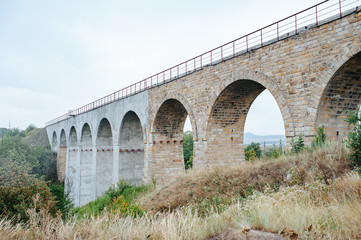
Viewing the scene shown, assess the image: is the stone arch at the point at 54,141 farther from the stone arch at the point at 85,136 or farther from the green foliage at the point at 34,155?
the stone arch at the point at 85,136

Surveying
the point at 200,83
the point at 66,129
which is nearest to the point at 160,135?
the point at 200,83

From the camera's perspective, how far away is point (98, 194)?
72.7 feet

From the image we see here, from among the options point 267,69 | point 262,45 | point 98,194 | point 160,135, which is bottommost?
point 98,194

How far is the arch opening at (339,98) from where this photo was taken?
7.83 m

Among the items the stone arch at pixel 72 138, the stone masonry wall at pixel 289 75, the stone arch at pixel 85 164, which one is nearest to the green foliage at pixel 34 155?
the stone arch at pixel 72 138

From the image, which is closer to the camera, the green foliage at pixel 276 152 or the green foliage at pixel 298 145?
the green foliage at pixel 298 145

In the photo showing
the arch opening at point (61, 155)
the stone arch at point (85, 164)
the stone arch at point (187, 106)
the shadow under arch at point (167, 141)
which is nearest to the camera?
the stone arch at point (187, 106)

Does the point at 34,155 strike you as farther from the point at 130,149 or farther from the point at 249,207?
the point at 249,207

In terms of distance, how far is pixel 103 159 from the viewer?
23.2 m

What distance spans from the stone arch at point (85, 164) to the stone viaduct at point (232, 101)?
147 inches

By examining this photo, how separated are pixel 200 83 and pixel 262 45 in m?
3.66

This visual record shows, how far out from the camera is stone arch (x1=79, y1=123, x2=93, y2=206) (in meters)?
25.9

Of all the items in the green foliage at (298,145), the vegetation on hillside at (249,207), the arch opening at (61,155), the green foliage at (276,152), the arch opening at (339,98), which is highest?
the arch opening at (339,98)

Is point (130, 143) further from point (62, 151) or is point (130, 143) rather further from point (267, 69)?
point (62, 151)
